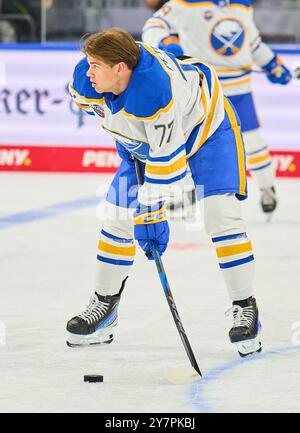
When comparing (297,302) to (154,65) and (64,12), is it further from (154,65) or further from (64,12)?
(64,12)

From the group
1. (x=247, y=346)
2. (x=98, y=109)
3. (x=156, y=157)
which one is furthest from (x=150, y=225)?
(x=247, y=346)

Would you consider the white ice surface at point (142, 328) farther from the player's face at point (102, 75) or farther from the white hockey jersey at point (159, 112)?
the player's face at point (102, 75)

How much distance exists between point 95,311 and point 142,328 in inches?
9.5

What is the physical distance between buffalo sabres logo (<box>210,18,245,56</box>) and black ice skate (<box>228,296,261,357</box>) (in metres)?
3.11

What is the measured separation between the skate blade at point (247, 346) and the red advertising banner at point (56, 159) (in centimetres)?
466

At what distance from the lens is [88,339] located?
3.54 m

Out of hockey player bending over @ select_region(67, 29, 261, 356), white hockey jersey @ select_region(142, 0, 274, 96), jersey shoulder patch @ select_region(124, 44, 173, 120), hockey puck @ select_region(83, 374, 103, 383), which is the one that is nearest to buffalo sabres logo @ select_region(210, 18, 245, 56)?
white hockey jersey @ select_region(142, 0, 274, 96)

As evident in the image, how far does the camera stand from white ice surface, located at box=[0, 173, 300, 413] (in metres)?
2.94

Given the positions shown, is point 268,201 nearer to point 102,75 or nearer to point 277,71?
point 277,71

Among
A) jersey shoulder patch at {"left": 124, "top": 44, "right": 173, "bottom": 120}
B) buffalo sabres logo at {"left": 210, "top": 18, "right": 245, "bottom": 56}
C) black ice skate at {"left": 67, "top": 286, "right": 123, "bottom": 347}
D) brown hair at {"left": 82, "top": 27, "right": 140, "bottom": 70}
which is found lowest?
buffalo sabres logo at {"left": 210, "top": 18, "right": 245, "bottom": 56}

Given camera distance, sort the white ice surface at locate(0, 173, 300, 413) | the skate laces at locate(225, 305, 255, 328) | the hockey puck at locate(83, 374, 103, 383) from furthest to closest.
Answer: the skate laces at locate(225, 305, 255, 328) → the hockey puck at locate(83, 374, 103, 383) → the white ice surface at locate(0, 173, 300, 413)

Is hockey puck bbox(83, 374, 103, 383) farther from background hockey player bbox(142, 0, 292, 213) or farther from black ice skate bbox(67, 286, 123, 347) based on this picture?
background hockey player bbox(142, 0, 292, 213)

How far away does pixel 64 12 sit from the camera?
8281 millimetres

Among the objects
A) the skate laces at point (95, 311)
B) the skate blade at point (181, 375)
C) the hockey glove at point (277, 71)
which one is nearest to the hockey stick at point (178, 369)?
the skate blade at point (181, 375)
